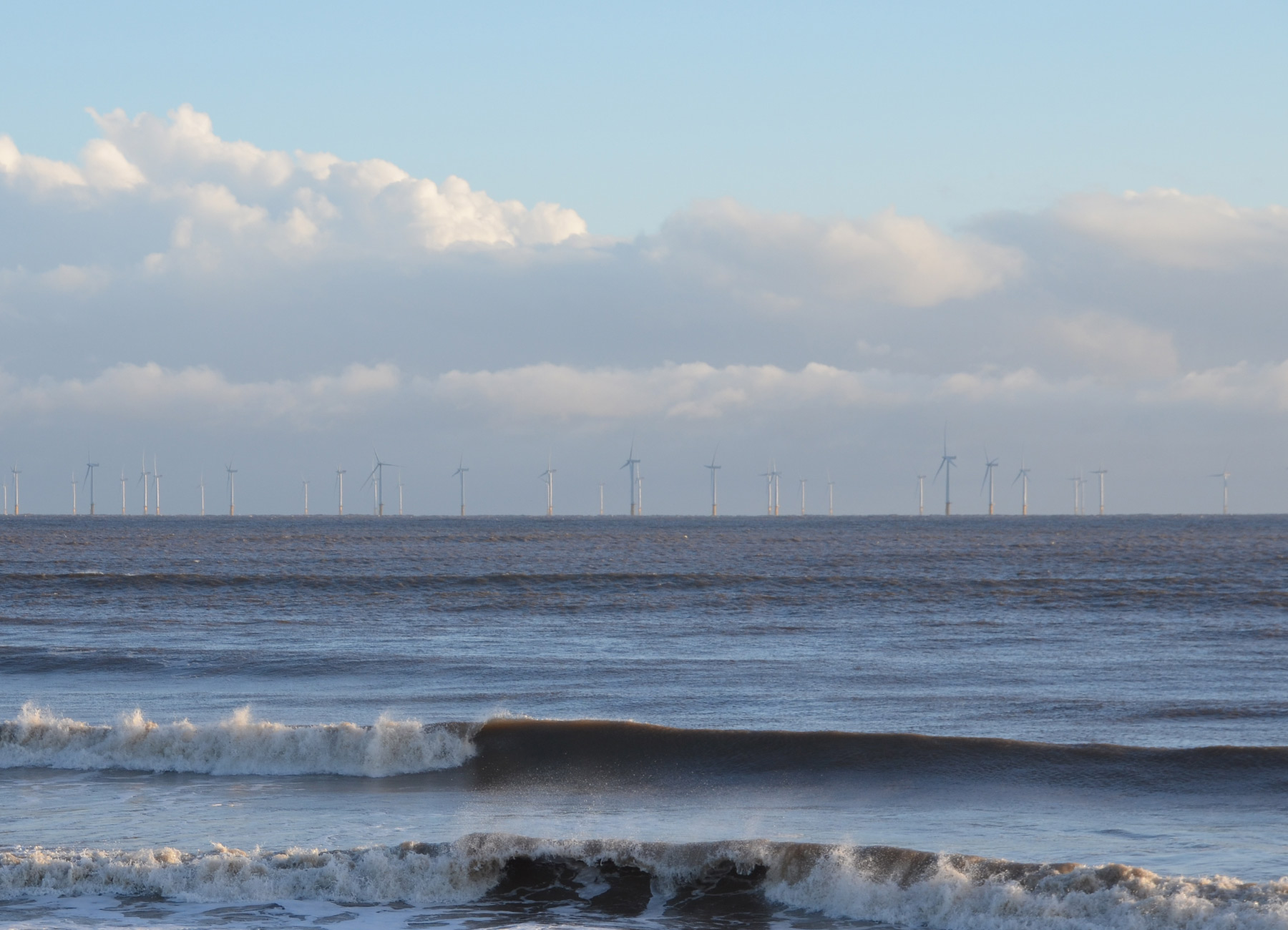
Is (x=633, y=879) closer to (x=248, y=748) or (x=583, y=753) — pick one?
(x=583, y=753)

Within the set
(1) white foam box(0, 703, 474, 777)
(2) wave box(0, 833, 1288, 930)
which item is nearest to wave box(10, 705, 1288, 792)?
(1) white foam box(0, 703, 474, 777)

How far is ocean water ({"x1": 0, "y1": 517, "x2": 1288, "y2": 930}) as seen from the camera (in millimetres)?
14375

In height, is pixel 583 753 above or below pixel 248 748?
below

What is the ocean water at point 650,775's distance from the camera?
47.2 ft

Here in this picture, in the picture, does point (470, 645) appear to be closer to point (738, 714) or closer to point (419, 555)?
point (738, 714)

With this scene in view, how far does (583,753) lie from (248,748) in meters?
5.78

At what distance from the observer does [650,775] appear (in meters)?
20.6

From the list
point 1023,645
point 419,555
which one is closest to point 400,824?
point 1023,645

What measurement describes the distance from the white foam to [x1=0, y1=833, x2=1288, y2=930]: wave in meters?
5.66

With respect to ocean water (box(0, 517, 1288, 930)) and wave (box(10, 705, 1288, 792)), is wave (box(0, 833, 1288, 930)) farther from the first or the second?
wave (box(10, 705, 1288, 792))

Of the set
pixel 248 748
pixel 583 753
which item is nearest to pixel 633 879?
pixel 583 753

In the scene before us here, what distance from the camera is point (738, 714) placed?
24922 mm

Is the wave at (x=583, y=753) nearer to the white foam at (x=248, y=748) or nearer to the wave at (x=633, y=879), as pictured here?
the white foam at (x=248, y=748)

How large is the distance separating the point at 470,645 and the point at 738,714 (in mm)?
15438
